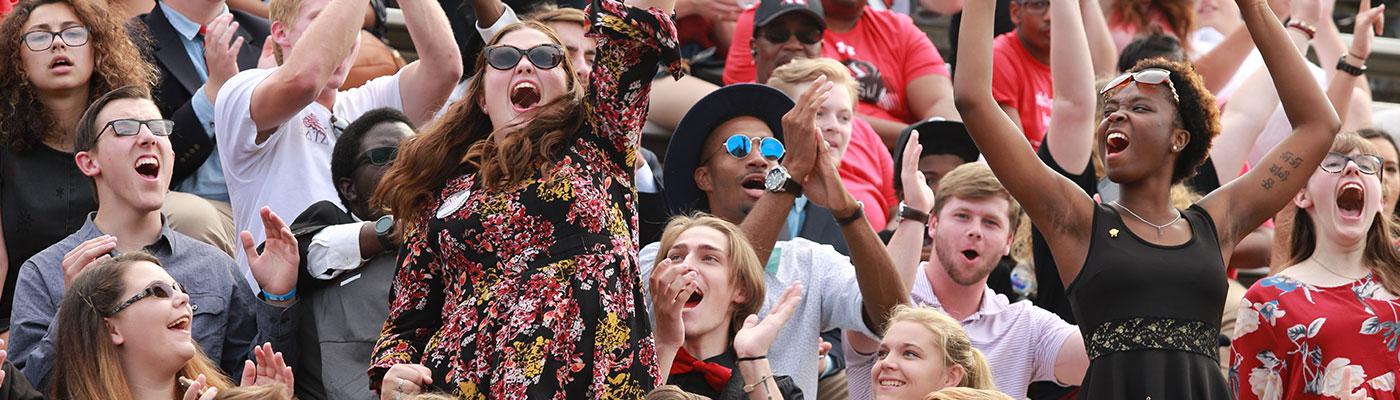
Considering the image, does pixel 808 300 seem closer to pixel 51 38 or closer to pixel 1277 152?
pixel 1277 152

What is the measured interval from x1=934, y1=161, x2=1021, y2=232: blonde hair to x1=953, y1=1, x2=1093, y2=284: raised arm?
135 cm

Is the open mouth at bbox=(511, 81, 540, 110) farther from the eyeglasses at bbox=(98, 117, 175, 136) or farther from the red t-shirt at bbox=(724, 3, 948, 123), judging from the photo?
the red t-shirt at bbox=(724, 3, 948, 123)

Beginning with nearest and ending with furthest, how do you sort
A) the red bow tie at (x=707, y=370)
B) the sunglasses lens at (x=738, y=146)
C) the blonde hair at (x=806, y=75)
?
the red bow tie at (x=707, y=370) < the sunglasses lens at (x=738, y=146) < the blonde hair at (x=806, y=75)

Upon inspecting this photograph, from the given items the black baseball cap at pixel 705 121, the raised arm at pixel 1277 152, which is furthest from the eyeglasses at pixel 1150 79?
the black baseball cap at pixel 705 121

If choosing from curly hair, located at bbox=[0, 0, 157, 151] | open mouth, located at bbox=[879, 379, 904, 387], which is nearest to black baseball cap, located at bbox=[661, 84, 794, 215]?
open mouth, located at bbox=[879, 379, 904, 387]

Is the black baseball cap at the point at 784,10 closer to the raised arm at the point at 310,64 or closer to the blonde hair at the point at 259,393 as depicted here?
the raised arm at the point at 310,64

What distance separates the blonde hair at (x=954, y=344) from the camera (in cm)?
503

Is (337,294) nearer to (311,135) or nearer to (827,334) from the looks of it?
(311,135)

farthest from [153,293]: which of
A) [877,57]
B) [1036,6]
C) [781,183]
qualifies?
[1036,6]

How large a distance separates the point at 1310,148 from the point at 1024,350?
1.31 meters

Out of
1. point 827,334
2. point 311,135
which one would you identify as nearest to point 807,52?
point 827,334

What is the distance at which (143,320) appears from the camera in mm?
4863

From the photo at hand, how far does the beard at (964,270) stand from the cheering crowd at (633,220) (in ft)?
0.03

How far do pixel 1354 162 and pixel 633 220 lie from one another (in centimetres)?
271
